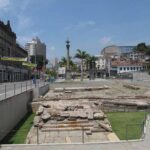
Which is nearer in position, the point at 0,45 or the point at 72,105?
the point at 72,105

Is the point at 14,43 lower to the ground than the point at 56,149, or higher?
higher

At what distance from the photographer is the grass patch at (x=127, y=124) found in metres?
20.2

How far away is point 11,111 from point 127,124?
755 centimetres

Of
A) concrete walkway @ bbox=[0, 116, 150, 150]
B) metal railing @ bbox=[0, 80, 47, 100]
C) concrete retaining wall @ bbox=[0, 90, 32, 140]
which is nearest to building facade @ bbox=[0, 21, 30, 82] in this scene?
metal railing @ bbox=[0, 80, 47, 100]

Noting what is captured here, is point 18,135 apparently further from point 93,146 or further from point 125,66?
point 125,66

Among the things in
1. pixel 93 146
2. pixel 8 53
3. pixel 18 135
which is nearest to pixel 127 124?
A: pixel 18 135

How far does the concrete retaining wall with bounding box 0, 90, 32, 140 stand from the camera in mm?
21297

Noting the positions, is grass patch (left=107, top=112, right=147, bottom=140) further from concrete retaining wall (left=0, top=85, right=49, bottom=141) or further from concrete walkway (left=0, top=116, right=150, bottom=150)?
concrete retaining wall (left=0, top=85, right=49, bottom=141)

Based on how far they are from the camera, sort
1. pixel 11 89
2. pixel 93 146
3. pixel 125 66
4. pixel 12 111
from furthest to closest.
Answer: pixel 125 66 → pixel 11 89 → pixel 12 111 → pixel 93 146

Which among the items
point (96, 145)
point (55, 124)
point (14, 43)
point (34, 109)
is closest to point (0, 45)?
point (14, 43)

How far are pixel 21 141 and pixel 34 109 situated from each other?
1387 cm

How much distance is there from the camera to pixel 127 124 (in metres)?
24.0

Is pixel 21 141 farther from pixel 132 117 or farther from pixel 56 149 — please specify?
pixel 132 117

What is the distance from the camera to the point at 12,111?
25.0 metres
